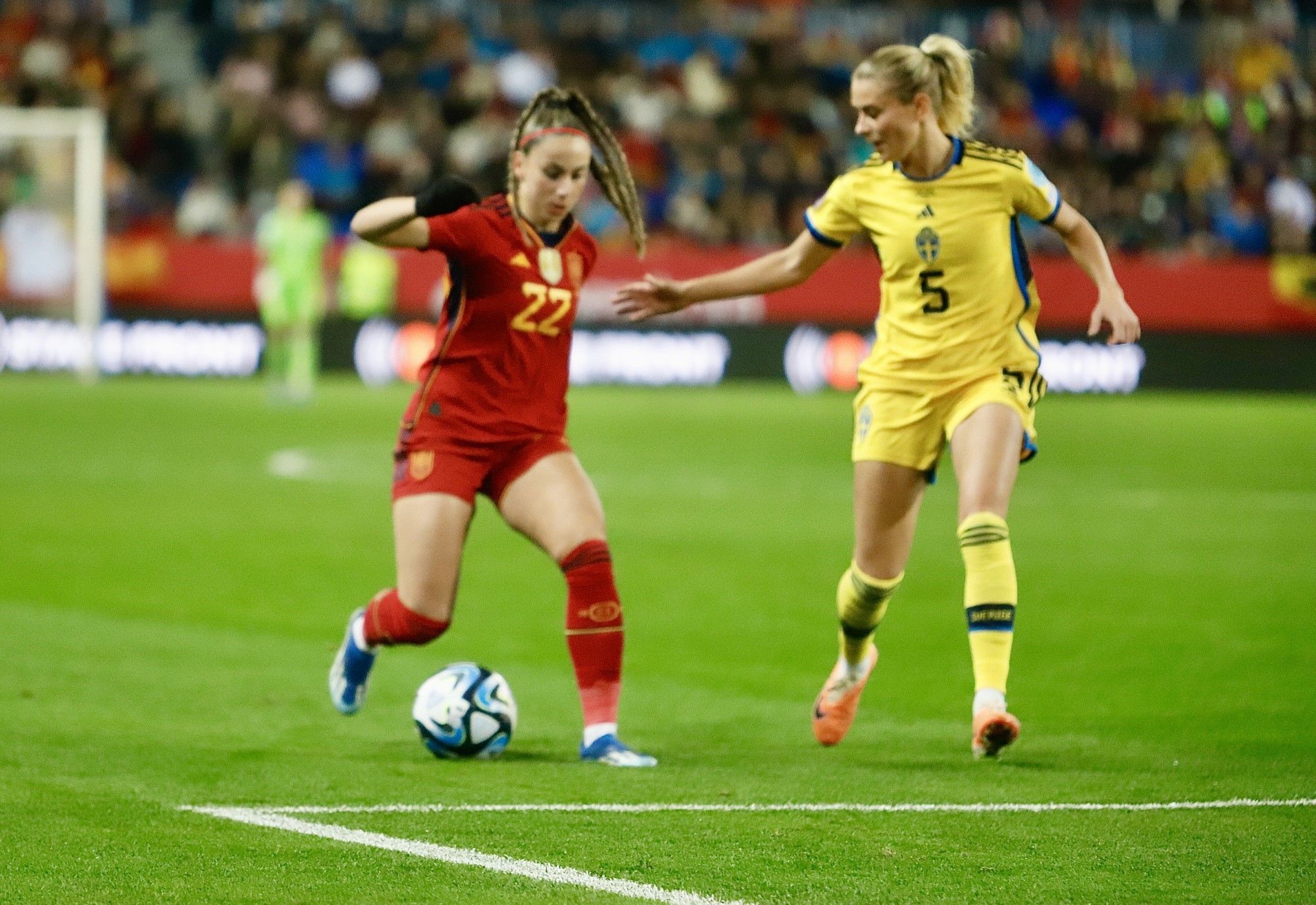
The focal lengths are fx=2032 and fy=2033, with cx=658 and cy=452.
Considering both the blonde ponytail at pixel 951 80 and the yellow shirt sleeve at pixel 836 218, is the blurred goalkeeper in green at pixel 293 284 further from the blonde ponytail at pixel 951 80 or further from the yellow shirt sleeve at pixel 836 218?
the blonde ponytail at pixel 951 80

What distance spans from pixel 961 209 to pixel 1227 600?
13.4 feet

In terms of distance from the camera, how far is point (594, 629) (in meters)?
6.29

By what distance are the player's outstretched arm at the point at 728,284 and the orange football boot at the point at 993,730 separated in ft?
5.09

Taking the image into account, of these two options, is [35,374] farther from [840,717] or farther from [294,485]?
[840,717]

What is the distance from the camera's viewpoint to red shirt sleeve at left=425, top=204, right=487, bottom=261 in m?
6.03

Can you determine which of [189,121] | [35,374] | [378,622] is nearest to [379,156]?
[189,121]

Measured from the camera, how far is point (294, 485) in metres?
14.3

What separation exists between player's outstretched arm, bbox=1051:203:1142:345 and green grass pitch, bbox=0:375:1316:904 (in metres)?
1.31

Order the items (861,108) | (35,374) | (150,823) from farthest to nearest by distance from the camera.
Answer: (35,374)
(861,108)
(150,823)

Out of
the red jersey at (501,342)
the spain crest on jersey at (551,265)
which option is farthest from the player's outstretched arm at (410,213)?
the spain crest on jersey at (551,265)

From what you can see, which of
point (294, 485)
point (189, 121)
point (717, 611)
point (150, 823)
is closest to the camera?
point (150, 823)

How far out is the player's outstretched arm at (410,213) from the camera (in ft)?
19.2

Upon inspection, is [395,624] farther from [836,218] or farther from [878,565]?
[836,218]

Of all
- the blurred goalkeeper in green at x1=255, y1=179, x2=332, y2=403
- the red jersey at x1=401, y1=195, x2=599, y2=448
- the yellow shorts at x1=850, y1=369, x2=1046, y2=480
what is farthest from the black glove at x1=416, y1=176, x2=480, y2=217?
the blurred goalkeeper in green at x1=255, y1=179, x2=332, y2=403
